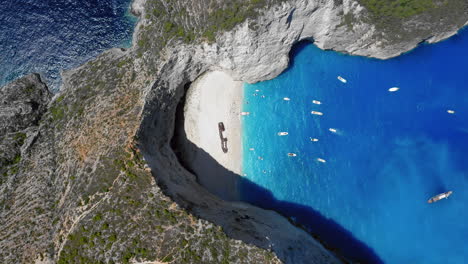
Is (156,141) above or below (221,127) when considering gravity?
above

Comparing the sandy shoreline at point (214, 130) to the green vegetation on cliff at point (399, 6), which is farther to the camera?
the sandy shoreline at point (214, 130)

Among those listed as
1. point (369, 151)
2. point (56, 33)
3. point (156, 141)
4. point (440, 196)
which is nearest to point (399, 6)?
point (369, 151)

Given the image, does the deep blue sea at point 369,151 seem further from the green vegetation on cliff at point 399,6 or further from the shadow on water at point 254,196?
the green vegetation on cliff at point 399,6

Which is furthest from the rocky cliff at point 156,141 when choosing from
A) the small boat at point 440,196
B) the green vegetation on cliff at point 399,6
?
the small boat at point 440,196

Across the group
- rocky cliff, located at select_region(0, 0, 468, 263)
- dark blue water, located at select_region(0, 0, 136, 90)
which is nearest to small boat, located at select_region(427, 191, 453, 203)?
rocky cliff, located at select_region(0, 0, 468, 263)

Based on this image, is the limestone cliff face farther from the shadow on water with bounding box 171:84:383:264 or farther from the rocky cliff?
the shadow on water with bounding box 171:84:383:264

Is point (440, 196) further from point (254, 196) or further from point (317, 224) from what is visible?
point (254, 196)
